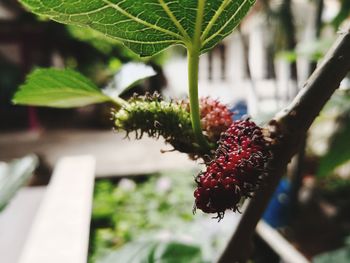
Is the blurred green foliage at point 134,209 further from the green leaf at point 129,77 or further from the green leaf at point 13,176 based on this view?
the green leaf at point 129,77

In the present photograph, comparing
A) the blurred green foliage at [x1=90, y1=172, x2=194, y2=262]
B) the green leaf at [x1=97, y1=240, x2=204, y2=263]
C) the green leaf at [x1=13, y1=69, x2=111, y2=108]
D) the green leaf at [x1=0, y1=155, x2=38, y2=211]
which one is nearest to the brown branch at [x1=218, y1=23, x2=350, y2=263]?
the green leaf at [x1=13, y1=69, x2=111, y2=108]

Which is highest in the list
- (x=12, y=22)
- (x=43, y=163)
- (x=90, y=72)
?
(x=12, y=22)

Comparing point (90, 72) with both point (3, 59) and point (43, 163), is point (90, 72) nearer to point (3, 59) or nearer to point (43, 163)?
point (3, 59)

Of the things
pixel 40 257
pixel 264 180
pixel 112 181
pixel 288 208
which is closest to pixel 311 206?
pixel 288 208

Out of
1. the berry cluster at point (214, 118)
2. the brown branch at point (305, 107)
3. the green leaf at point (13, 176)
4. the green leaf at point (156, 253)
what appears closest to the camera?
the brown branch at point (305, 107)

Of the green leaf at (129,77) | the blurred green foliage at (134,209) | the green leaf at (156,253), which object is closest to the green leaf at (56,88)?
the green leaf at (129,77)

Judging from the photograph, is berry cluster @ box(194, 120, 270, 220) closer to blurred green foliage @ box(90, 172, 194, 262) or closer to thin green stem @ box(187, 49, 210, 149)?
thin green stem @ box(187, 49, 210, 149)

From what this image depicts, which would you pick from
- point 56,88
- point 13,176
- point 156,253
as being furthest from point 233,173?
point 156,253

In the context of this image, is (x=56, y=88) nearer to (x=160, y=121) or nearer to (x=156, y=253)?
(x=160, y=121)
